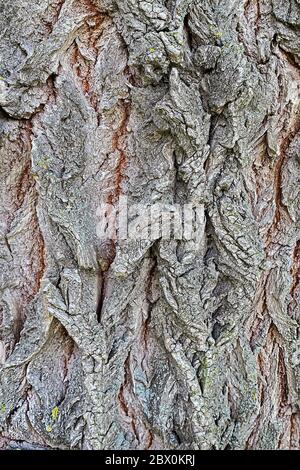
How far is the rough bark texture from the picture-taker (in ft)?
3.39

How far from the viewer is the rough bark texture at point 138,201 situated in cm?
103

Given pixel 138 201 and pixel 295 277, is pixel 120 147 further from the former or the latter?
pixel 295 277

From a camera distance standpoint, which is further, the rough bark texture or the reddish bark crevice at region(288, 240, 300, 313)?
the reddish bark crevice at region(288, 240, 300, 313)

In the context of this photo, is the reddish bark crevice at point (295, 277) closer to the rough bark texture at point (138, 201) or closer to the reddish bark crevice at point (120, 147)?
the rough bark texture at point (138, 201)

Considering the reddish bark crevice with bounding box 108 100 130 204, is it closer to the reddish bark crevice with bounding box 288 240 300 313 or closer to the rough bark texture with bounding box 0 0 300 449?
the rough bark texture with bounding box 0 0 300 449

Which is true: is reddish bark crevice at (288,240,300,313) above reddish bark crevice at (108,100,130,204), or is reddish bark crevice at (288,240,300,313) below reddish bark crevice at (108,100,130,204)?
below

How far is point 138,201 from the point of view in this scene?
1076mm

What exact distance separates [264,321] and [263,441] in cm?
29

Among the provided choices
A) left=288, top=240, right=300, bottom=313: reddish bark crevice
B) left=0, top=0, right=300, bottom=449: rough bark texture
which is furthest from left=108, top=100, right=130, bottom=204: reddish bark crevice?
left=288, top=240, right=300, bottom=313: reddish bark crevice

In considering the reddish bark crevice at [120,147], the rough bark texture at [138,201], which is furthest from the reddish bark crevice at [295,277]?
the reddish bark crevice at [120,147]

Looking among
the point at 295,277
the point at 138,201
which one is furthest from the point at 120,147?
the point at 295,277

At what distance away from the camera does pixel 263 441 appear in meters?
1.18
